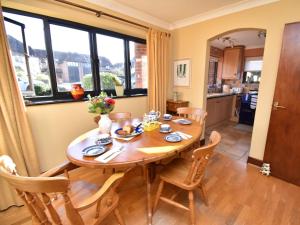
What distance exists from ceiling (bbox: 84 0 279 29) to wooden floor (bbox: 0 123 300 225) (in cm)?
237

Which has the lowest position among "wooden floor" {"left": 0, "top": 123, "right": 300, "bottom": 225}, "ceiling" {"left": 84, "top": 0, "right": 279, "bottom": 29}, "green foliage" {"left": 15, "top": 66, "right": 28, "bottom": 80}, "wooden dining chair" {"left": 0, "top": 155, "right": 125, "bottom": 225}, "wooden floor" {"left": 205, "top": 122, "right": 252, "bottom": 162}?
"wooden floor" {"left": 0, "top": 123, "right": 300, "bottom": 225}

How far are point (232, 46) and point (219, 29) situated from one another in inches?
99.4

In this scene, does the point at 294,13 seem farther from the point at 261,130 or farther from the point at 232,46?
the point at 232,46

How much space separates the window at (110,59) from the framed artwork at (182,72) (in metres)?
1.14

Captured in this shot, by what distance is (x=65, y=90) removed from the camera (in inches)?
85.5

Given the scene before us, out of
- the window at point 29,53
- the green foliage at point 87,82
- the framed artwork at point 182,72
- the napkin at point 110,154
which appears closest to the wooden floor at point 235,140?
the framed artwork at point 182,72

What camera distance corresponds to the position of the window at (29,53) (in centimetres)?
175

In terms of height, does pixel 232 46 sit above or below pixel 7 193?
above

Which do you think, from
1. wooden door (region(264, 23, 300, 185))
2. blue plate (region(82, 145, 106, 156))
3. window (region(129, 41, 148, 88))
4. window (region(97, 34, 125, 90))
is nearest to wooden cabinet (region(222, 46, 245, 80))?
wooden door (region(264, 23, 300, 185))

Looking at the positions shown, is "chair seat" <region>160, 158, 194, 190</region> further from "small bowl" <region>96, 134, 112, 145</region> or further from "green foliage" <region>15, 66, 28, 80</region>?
"green foliage" <region>15, 66, 28, 80</region>

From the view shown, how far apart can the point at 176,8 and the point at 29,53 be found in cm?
220

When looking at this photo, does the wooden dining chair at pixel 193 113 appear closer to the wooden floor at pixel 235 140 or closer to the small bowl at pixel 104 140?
the wooden floor at pixel 235 140

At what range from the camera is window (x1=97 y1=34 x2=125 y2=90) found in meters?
2.47

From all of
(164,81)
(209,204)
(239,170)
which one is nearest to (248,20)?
(164,81)
